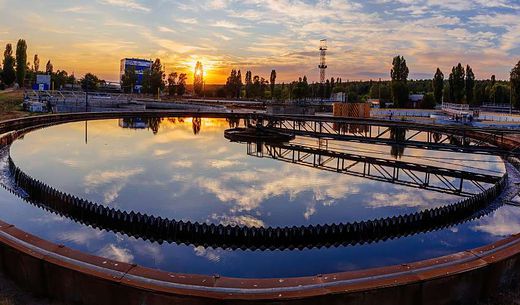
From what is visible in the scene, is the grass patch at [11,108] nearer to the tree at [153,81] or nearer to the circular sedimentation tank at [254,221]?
the circular sedimentation tank at [254,221]

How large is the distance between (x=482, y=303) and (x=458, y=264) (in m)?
0.85

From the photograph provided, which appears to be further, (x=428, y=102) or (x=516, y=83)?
(x=428, y=102)

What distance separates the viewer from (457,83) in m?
93.2

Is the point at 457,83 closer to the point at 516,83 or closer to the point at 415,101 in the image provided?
the point at 415,101

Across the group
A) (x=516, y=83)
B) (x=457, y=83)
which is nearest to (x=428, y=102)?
(x=457, y=83)

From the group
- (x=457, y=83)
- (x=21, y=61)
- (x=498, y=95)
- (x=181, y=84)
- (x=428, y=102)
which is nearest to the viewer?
(x=428, y=102)

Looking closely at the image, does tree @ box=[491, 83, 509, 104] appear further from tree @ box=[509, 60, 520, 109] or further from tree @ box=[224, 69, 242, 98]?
tree @ box=[224, 69, 242, 98]

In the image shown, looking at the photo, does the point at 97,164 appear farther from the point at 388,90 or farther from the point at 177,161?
the point at 388,90

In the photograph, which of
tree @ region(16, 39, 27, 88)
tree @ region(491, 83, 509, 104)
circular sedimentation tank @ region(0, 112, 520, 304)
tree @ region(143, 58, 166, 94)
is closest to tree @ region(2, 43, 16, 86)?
tree @ region(16, 39, 27, 88)

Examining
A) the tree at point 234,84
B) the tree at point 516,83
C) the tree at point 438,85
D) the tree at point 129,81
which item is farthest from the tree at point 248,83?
the tree at point 516,83

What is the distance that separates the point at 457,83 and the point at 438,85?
7428 millimetres

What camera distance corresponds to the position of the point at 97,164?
26.2 meters

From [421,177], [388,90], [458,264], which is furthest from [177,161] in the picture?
[388,90]

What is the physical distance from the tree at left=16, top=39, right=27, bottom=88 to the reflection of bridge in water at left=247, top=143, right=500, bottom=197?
10908 cm
